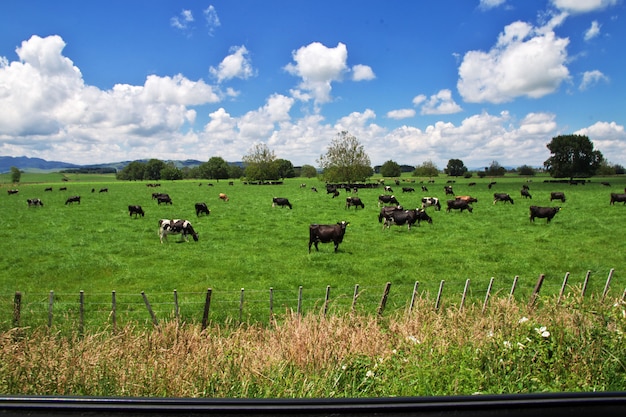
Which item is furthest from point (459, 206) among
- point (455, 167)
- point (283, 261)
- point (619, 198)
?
point (455, 167)

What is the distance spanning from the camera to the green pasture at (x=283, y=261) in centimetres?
1177

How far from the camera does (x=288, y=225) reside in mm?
24609

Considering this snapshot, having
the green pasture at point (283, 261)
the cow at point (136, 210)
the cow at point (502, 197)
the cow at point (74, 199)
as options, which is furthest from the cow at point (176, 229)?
the cow at point (502, 197)

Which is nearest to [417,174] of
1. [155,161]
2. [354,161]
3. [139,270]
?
[354,161]

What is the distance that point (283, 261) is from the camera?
15.9m

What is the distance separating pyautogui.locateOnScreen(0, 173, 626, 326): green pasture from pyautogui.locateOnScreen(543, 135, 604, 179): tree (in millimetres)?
76251

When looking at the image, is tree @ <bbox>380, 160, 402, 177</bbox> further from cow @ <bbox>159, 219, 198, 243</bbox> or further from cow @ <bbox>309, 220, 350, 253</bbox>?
cow @ <bbox>309, 220, 350, 253</bbox>

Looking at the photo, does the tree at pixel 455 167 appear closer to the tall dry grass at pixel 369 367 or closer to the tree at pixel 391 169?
the tree at pixel 391 169

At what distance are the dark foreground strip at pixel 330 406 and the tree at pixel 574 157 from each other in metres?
108

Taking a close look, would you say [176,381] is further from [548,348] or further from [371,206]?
[371,206]

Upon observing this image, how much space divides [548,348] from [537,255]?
1327cm

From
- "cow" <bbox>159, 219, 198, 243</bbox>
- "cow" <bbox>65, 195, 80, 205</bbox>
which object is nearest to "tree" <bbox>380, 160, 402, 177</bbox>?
"cow" <bbox>65, 195, 80, 205</bbox>

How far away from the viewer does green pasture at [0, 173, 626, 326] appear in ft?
38.6

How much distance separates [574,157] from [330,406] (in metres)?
110
